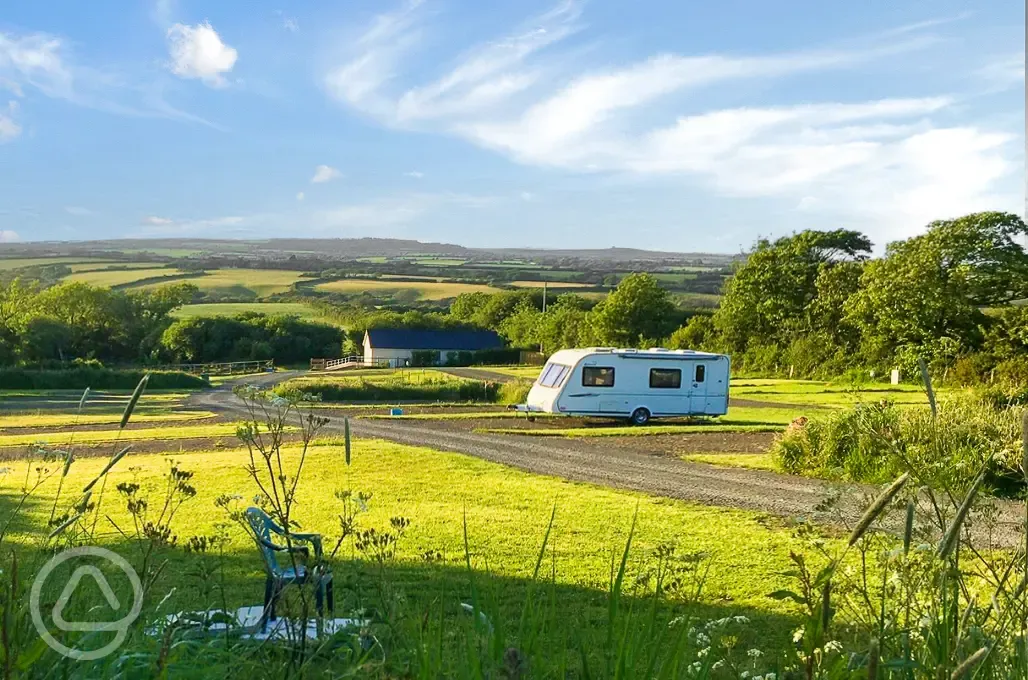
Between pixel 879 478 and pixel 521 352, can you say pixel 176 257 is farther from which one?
pixel 879 478

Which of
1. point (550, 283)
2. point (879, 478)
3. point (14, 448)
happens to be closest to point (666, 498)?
point (879, 478)

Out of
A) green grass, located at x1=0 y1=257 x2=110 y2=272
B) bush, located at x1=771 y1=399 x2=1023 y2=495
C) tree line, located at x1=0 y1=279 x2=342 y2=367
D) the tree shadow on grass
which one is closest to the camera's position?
the tree shadow on grass

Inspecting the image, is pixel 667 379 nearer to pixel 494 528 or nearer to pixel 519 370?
pixel 494 528

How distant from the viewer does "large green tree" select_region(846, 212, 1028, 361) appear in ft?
108

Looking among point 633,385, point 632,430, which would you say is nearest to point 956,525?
point 632,430

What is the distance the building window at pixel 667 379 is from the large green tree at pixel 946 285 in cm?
1546

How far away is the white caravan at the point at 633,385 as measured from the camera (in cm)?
2009

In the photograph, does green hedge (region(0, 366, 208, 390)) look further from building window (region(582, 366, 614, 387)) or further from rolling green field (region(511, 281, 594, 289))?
rolling green field (region(511, 281, 594, 289))

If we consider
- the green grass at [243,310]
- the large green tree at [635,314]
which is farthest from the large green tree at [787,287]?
the green grass at [243,310]

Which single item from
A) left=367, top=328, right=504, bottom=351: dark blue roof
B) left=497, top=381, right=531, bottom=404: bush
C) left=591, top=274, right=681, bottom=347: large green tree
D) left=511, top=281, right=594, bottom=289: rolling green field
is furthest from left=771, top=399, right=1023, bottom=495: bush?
left=511, top=281, right=594, bottom=289: rolling green field

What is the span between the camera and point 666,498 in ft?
31.7

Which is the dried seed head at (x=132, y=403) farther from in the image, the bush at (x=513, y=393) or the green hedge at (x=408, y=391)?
the green hedge at (x=408, y=391)

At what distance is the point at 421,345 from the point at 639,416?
101 ft

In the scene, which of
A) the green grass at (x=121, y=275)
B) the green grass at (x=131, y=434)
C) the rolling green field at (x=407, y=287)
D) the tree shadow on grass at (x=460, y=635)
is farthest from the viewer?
the green grass at (x=121, y=275)
